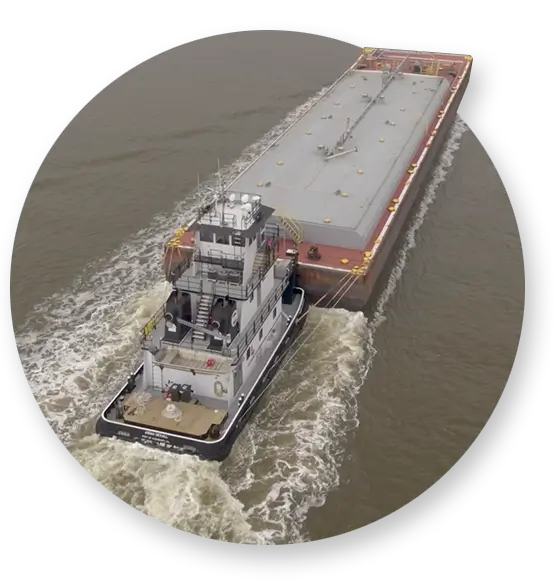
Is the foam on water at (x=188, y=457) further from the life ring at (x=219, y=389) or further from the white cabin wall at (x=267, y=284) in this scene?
the white cabin wall at (x=267, y=284)

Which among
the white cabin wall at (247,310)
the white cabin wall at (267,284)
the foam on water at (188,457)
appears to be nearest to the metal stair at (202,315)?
the white cabin wall at (247,310)

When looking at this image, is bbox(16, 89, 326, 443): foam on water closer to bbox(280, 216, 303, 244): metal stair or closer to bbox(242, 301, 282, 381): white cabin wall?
bbox(242, 301, 282, 381): white cabin wall

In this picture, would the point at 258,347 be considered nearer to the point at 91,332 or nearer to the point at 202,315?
the point at 202,315

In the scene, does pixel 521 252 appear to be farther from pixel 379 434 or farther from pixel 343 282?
pixel 379 434

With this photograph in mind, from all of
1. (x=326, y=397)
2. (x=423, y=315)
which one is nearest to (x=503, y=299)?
(x=423, y=315)

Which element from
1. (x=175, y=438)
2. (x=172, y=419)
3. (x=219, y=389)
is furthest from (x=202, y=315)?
(x=175, y=438)

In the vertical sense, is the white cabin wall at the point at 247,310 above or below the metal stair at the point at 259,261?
below
